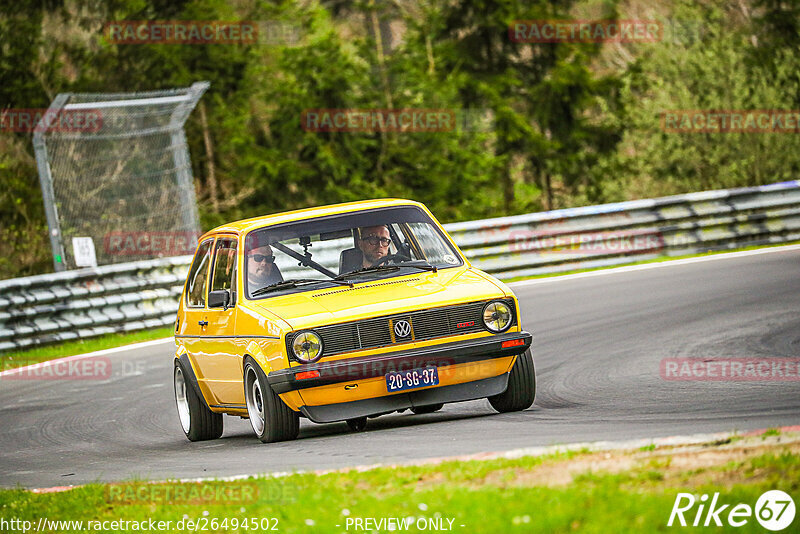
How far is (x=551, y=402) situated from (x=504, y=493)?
345cm

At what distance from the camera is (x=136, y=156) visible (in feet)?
59.1

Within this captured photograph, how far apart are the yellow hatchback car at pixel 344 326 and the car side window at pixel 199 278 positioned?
0.16 ft

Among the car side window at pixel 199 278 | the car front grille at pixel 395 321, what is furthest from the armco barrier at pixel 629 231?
the car front grille at pixel 395 321

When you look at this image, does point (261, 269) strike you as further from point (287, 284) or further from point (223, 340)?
point (223, 340)

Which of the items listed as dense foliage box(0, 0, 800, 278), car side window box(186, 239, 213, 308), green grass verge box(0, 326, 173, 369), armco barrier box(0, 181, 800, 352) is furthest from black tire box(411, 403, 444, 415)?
dense foliage box(0, 0, 800, 278)

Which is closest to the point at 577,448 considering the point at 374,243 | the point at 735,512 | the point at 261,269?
the point at 735,512

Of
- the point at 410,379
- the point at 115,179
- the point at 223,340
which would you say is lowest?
the point at 410,379

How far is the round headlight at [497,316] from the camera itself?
800 centimetres

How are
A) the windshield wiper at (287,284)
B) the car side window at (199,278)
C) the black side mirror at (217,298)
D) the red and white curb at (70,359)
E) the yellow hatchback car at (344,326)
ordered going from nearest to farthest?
the yellow hatchback car at (344,326), the windshield wiper at (287,284), the black side mirror at (217,298), the car side window at (199,278), the red and white curb at (70,359)

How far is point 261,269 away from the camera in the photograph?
344 inches

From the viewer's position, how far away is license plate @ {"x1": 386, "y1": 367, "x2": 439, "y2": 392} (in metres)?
7.73

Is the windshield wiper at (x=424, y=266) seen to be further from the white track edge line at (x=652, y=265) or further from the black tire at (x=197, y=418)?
the white track edge line at (x=652, y=265)

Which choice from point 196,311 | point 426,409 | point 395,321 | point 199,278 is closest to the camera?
point 395,321

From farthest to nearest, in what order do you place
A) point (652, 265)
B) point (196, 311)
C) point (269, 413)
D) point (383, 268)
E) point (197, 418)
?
point (652, 265) < point (196, 311) < point (197, 418) < point (383, 268) < point (269, 413)
